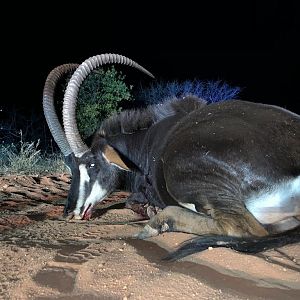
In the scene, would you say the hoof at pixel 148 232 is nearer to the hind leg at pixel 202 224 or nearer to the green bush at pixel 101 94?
the hind leg at pixel 202 224

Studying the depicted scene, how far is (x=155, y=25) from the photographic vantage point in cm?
3009

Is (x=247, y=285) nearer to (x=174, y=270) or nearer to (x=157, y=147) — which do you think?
(x=174, y=270)

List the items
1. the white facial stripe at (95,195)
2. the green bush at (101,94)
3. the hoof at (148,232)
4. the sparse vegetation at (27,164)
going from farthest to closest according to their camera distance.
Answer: the green bush at (101,94)
the sparse vegetation at (27,164)
the white facial stripe at (95,195)
the hoof at (148,232)

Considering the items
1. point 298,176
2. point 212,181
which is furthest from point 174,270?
point 298,176

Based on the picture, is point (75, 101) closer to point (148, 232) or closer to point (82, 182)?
point (82, 182)

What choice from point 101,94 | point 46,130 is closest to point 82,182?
point 101,94

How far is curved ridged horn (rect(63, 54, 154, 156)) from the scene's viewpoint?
193 inches

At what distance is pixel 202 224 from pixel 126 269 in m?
0.69

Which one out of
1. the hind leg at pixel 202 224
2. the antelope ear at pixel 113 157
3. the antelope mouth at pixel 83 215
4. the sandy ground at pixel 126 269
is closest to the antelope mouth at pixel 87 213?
the antelope mouth at pixel 83 215

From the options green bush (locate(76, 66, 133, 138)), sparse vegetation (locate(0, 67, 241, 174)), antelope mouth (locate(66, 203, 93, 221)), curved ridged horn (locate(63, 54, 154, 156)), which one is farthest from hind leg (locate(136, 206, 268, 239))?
green bush (locate(76, 66, 133, 138))

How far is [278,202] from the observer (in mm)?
A: 3633

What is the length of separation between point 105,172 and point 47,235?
113 centimetres

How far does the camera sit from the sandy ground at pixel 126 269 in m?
2.66

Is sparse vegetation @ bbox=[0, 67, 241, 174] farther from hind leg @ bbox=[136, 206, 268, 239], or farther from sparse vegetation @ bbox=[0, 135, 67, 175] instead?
hind leg @ bbox=[136, 206, 268, 239]
